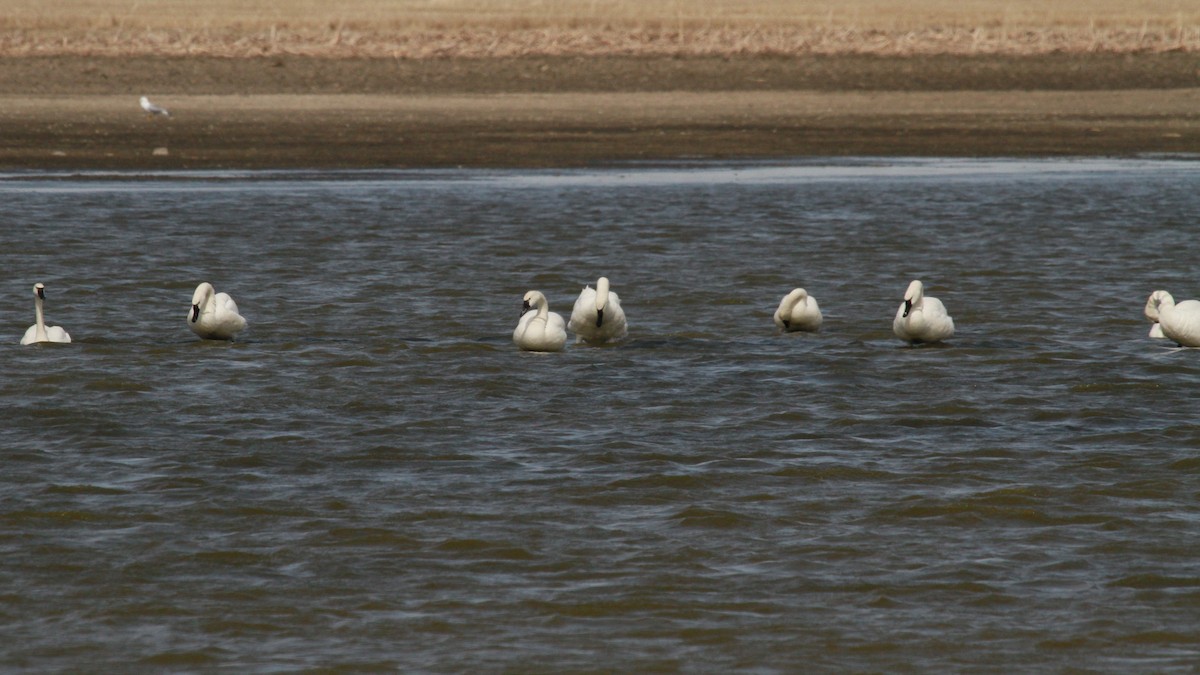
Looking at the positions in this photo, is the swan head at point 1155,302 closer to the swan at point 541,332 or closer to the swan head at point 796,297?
the swan head at point 796,297

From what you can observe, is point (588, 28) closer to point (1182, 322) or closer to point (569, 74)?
point (569, 74)

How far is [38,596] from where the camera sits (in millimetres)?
7789

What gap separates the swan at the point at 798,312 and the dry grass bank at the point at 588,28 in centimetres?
2719

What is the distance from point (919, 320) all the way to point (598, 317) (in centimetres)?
246

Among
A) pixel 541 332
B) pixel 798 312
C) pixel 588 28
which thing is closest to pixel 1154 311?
pixel 798 312

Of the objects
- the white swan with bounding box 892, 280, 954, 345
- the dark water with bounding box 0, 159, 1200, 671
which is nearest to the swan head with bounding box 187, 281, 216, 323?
the dark water with bounding box 0, 159, 1200, 671

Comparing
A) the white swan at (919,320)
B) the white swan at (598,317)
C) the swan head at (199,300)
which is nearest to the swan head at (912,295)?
the white swan at (919,320)

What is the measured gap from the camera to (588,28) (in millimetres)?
46469

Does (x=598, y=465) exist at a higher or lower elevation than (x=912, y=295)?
lower

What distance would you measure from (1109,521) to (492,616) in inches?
131

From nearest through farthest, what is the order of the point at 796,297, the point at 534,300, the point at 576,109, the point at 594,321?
the point at 594,321 → the point at 534,300 → the point at 796,297 → the point at 576,109

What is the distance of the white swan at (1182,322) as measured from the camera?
13.5 m

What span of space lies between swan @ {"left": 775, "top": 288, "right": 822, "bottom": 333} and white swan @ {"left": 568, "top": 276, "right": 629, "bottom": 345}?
1.29m

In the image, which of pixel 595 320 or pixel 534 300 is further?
pixel 534 300
